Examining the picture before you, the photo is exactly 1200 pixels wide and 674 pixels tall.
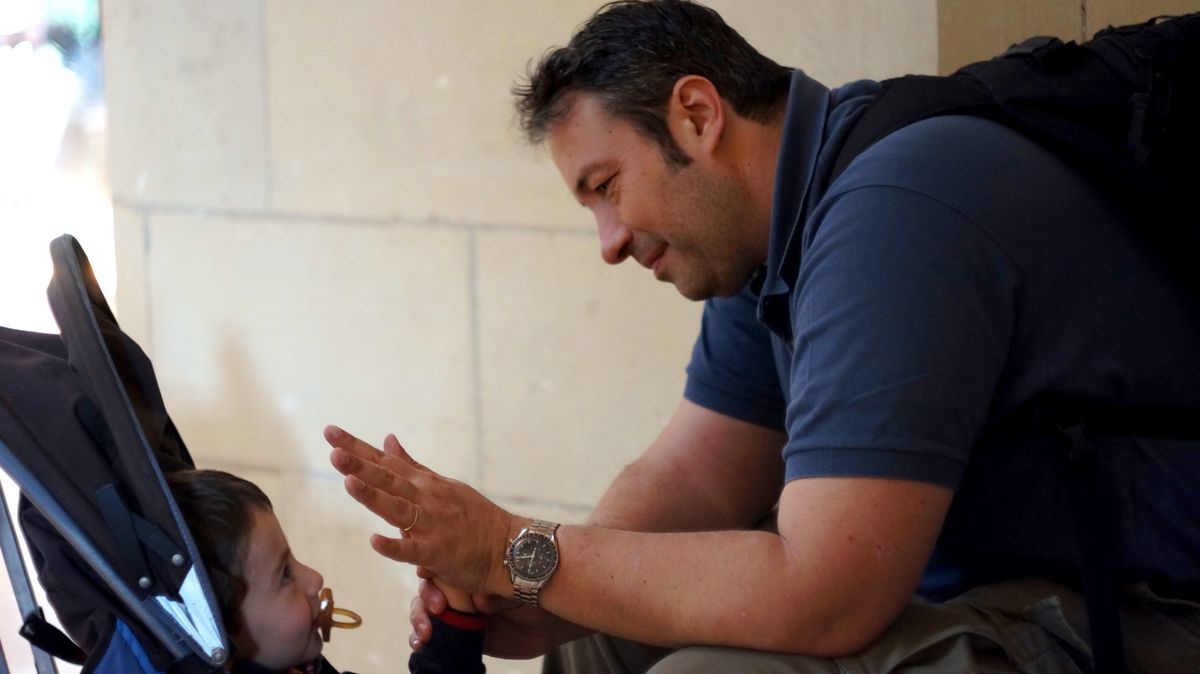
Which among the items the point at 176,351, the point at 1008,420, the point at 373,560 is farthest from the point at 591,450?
the point at 1008,420

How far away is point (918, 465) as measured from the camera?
60.6 inches

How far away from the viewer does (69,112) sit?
416 centimetres

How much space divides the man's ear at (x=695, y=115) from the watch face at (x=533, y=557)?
2.00 ft

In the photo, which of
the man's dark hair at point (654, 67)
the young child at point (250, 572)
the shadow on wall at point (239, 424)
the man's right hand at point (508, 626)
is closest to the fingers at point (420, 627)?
the man's right hand at point (508, 626)

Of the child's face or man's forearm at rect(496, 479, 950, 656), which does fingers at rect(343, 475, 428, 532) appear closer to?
man's forearm at rect(496, 479, 950, 656)

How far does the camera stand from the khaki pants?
5.32 feet

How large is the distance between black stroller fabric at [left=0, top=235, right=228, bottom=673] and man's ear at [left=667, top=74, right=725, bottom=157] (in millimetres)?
840

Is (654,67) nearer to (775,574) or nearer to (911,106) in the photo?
(911,106)

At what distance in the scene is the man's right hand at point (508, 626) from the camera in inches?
75.8

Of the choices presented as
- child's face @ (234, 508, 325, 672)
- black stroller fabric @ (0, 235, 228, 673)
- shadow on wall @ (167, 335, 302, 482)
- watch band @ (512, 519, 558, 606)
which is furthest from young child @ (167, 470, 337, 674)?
shadow on wall @ (167, 335, 302, 482)

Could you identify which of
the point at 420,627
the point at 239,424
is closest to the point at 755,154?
the point at 420,627

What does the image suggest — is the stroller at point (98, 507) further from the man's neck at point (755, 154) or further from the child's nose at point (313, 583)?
the man's neck at point (755, 154)

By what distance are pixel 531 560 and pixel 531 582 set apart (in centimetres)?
3

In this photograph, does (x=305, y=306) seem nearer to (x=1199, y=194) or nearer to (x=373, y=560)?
(x=373, y=560)
